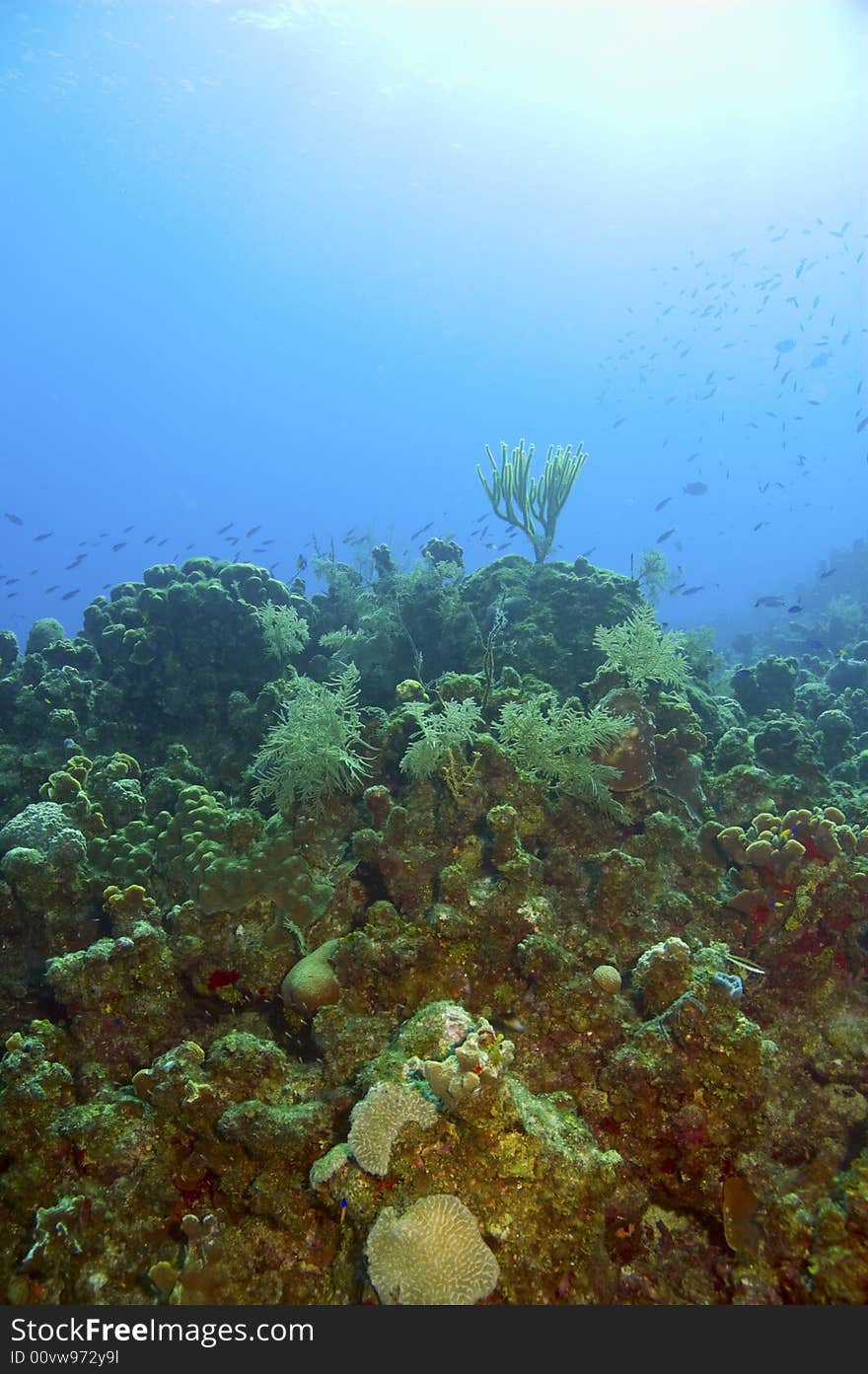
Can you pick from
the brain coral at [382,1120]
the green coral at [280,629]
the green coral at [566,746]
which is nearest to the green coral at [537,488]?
the green coral at [280,629]

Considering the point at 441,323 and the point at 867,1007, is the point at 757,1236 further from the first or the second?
the point at 441,323

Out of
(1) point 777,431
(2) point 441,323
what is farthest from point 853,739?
(1) point 777,431

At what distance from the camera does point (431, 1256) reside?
2.96 metres

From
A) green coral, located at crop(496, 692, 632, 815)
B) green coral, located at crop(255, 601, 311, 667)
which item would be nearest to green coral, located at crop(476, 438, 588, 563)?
green coral, located at crop(255, 601, 311, 667)

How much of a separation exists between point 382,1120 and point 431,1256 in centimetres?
60

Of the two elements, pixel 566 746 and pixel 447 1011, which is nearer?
pixel 447 1011

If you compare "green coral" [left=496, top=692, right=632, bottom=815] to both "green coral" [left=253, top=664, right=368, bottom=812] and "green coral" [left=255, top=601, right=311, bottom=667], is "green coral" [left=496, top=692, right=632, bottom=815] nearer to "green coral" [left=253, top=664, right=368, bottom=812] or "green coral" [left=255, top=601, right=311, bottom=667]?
"green coral" [left=253, top=664, right=368, bottom=812]

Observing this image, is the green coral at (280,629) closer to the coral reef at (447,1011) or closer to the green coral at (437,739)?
the coral reef at (447,1011)

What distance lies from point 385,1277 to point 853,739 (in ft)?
29.1

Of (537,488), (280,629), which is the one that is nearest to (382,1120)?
(280,629)

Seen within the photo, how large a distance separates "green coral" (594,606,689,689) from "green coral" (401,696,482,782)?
2.12 m

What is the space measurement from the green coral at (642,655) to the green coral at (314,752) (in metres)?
3.10

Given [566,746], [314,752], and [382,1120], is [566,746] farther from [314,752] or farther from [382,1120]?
[382,1120]

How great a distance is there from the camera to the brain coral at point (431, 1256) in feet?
9.47
